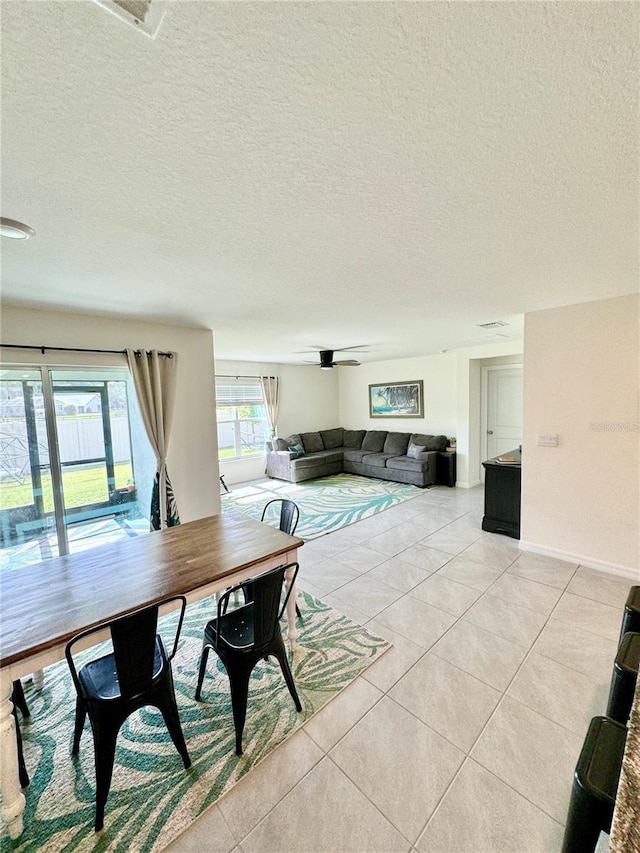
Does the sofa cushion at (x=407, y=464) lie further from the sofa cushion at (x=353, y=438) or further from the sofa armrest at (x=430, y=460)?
the sofa cushion at (x=353, y=438)

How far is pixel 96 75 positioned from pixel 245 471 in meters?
6.71

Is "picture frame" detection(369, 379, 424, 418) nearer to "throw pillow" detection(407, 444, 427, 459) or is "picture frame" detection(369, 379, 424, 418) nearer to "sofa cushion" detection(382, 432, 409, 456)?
"sofa cushion" detection(382, 432, 409, 456)

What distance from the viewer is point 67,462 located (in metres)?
3.05

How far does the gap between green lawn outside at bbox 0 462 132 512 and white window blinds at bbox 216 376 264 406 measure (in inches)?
133

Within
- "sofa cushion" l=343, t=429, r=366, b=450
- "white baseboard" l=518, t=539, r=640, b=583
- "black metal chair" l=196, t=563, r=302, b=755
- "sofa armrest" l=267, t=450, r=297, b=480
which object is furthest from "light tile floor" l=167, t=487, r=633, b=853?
"sofa cushion" l=343, t=429, r=366, b=450

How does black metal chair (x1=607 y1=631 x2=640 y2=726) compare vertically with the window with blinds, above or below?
below

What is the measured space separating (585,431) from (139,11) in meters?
3.75

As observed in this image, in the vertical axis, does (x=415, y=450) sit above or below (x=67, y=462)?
below

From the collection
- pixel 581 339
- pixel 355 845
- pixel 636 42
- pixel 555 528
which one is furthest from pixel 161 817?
pixel 581 339

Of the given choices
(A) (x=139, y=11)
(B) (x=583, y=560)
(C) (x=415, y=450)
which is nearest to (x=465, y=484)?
(C) (x=415, y=450)

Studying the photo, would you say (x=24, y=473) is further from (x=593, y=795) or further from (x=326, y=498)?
(x=326, y=498)

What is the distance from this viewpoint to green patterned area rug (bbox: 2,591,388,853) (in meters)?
1.36

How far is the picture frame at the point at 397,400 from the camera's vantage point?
7070 mm

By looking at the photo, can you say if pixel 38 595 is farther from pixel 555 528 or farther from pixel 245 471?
pixel 245 471
